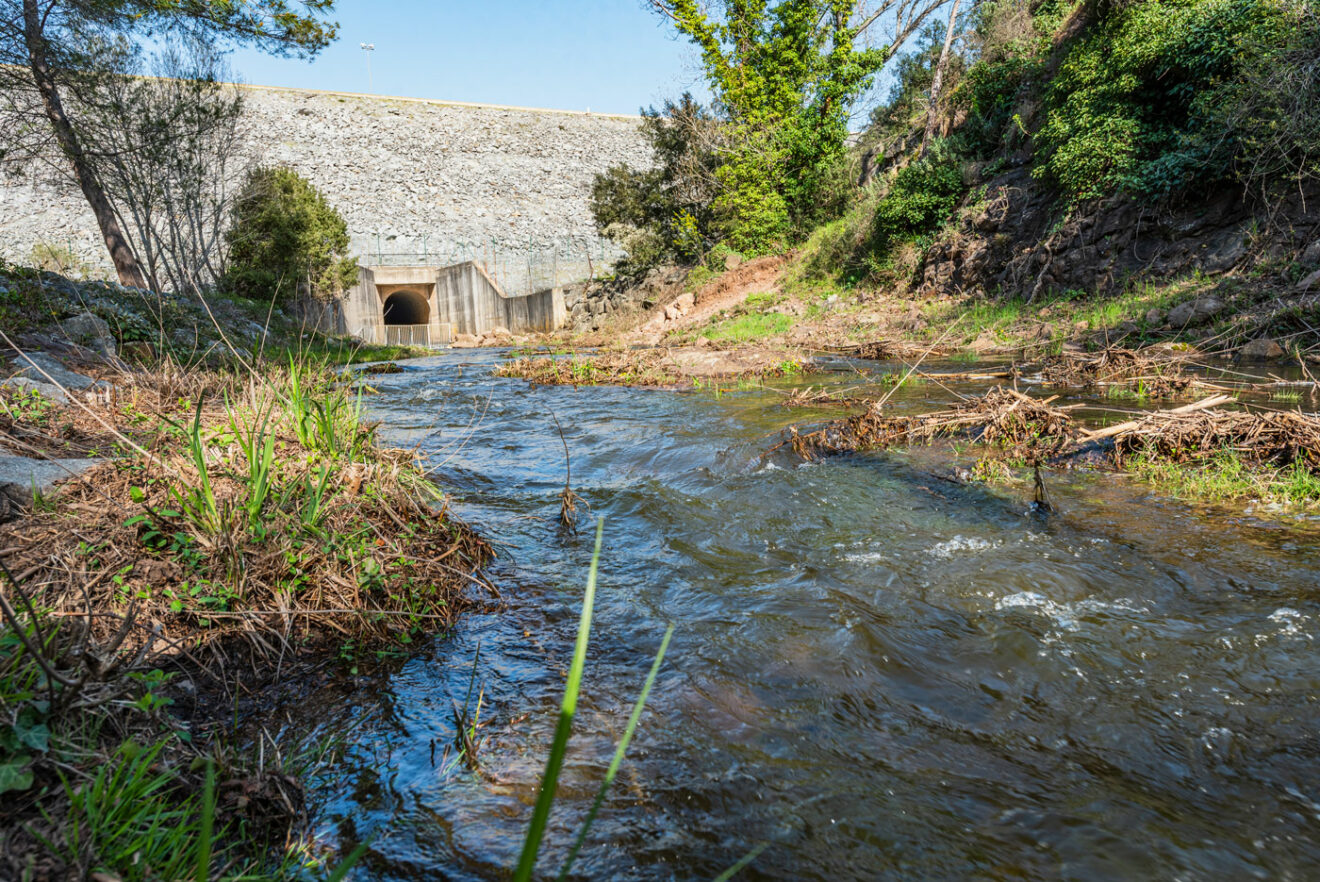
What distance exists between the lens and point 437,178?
41.4 metres

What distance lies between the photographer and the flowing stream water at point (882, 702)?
1843 mm

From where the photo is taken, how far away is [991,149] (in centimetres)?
1741

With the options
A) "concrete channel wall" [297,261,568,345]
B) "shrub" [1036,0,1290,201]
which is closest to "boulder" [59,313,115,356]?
"shrub" [1036,0,1290,201]

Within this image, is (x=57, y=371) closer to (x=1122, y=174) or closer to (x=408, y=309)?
(x=1122, y=174)

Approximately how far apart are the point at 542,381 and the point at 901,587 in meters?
9.08

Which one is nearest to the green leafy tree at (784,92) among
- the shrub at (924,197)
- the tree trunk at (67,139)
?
the shrub at (924,197)

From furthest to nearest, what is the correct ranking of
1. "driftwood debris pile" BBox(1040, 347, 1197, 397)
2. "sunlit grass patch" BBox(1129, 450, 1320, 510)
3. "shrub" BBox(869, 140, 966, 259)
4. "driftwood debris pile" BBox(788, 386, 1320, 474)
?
1. "shrub" BBox(869, 140, 966, 259)
2. "driftwood debris pile" BBox(1040, 347, 1197, 397)
3. "driftwood debris pile" BBox(788, 386, 1320, 474)
4. "sunlit grass patch" BBox(1129, 450, 1320, 510)

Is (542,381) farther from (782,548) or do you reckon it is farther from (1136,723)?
(1136,723)

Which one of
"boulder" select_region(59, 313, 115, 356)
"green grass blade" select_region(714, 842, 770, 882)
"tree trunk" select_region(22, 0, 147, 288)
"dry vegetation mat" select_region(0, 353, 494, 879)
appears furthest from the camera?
"tree trunk" select_region(22, 0, 147, 288)

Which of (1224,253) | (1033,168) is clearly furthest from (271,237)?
(1224,253)

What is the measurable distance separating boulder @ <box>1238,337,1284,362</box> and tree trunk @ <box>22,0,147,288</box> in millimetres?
19558

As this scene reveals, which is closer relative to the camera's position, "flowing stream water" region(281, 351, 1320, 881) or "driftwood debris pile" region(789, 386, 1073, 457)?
"flowing stream water" region(281, 351, 1320, 881)

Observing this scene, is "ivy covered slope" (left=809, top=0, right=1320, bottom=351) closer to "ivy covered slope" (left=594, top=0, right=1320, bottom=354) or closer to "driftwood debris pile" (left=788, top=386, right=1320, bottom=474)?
"ivy covered slope" (left=594, top=0, right=1320, bottom=354)

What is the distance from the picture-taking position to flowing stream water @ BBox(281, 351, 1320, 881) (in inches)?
72.6
